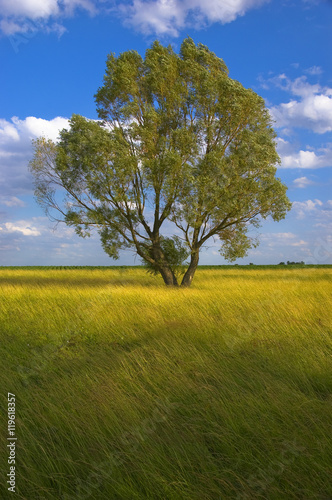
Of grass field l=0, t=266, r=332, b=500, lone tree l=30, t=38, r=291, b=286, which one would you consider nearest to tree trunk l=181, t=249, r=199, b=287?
lone tree l=30, t=38, r=291, b=286

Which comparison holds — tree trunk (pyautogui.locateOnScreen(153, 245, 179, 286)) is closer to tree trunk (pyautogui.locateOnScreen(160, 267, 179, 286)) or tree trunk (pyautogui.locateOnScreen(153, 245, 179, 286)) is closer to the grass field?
tree trunk (pyautogui.locateOnScreen(160, 267, 179, 286))

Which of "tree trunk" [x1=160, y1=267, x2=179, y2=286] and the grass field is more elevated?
"tree trunk" [x1=160, y1=267, x2=179, y2=286]

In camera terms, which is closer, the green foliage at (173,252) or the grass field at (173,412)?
the grass field at (173,412)

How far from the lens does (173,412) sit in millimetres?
4844

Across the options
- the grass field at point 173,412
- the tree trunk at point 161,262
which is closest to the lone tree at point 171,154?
the tree trunk at point 161,262

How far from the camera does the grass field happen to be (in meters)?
3.57

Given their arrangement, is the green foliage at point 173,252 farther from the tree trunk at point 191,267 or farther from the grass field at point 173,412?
the grass field at point 173,412

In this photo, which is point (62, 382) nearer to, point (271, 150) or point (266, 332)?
point (266, 332)

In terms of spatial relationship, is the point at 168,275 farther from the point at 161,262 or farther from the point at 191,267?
the point at 191,267

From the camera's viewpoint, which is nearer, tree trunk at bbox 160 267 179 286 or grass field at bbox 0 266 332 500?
grass field at bbox 0 266 332 500

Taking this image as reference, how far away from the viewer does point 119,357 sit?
7.37 m

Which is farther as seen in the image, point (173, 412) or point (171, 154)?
point (171, 154)

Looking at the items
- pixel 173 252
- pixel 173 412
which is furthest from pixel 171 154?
pixel 173 412

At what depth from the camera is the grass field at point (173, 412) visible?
3568mm
